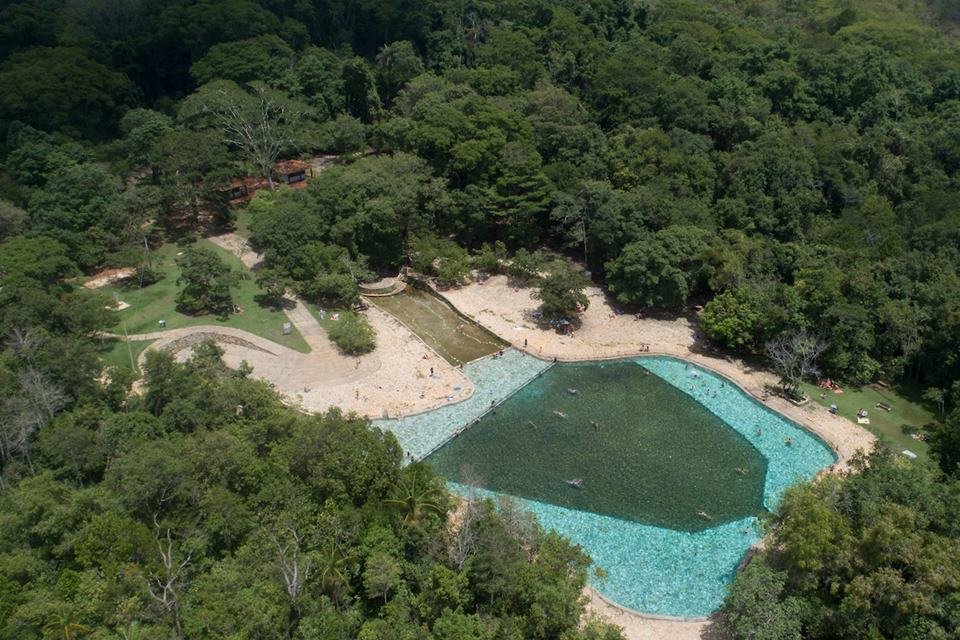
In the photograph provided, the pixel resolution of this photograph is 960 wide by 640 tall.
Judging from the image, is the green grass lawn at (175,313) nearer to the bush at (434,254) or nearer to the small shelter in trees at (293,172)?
the bush at (434,254)

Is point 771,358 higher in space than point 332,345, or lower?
higher

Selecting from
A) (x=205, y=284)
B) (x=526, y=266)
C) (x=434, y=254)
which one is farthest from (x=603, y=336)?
(x=205, y=284)

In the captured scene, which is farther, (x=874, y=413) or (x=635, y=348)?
(x=635, y=348)

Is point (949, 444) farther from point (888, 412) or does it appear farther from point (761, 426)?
point (761, 426)

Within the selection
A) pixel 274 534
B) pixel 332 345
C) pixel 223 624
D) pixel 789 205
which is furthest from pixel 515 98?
pixel 223 624

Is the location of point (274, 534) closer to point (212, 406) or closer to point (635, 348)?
point (212, 406)

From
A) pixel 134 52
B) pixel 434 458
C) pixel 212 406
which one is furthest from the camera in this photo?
pixel 134 52
